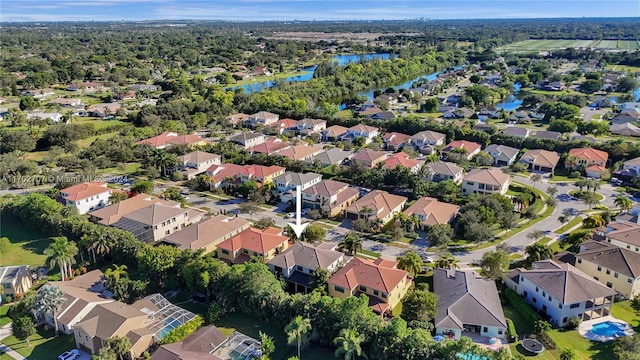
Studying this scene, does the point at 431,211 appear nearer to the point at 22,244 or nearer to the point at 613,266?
the point at 613,266

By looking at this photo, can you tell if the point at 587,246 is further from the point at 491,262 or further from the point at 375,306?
the point at 375,306

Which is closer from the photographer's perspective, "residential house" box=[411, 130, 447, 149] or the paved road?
the paved road

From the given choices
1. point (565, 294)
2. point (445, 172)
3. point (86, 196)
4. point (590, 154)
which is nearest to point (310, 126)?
point (445, 172)

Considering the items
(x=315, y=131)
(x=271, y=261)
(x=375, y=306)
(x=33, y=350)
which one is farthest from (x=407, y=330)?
(x=315, y=131)

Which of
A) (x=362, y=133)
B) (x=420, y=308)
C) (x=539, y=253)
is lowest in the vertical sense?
(x=420, y=308)

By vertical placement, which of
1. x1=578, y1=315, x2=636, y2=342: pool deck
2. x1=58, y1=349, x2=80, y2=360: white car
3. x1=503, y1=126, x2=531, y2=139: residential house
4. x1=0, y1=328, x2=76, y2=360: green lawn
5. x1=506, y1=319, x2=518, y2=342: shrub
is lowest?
x1=0, y1=328, x2=76, y2=360: green lawn

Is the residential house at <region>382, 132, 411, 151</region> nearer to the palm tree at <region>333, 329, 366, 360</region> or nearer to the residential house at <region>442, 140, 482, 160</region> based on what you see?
the residential house at <region>442, 140, 482, 160</region>

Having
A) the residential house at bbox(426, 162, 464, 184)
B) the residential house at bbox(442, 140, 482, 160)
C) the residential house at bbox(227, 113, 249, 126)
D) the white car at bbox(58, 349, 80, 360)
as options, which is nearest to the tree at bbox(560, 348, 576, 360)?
the white car at bbox(58, 349, 80, 360)

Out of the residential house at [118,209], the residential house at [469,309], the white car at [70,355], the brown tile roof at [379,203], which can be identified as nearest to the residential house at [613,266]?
the residential house at [469,309]
